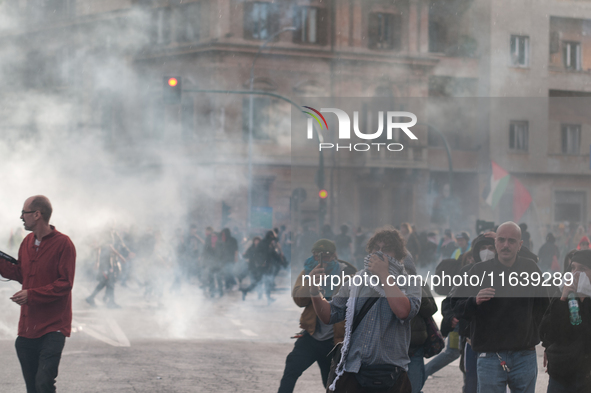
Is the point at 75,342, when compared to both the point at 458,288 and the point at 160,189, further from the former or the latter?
the point at 160,189

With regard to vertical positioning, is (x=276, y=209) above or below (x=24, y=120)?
below

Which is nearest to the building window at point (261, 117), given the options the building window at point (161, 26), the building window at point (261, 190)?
the building window at point (261, 190)

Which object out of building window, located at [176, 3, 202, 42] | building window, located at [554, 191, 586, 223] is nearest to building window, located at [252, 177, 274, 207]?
building window, located at [176, 3, 202, 42]

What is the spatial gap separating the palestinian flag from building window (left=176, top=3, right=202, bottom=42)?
15.2 m

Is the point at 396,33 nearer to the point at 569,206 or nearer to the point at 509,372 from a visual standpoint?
the point at 569,206

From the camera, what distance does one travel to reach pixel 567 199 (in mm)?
24109

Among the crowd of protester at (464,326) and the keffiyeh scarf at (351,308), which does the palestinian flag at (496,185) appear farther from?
the keffiyeh scarf at (351,308)

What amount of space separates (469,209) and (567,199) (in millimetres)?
3276

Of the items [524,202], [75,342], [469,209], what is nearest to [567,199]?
[469,209]

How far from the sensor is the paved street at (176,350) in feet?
20.2

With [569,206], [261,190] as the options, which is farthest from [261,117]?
[569,206]

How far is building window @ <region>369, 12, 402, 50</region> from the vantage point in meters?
20.6

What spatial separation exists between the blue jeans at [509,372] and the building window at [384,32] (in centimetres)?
1691

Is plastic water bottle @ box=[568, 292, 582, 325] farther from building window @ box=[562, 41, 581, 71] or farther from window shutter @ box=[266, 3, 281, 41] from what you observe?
building window @ box=[562, 41, 581, 71]
